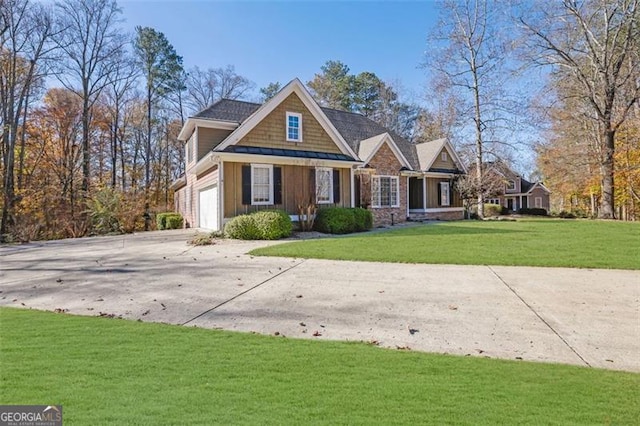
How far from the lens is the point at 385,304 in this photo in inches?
207

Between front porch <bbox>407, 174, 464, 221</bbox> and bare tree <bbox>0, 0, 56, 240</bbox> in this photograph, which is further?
front porch <bbox>407, 174, 464, 221</bbox>

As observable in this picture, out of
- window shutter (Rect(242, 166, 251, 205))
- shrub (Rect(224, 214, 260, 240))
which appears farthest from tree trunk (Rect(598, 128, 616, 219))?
shrub (Rect(224, 214, 260, 240))

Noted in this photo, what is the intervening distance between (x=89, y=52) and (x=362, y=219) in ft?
81.9

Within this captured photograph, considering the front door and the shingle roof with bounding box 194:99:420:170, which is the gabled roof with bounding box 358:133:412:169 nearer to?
the shingle roof with bounding box 194:99:420:170

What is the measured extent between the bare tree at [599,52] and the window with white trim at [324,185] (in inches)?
680

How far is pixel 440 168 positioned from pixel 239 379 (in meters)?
22.9

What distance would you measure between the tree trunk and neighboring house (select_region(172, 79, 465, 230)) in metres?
11.1

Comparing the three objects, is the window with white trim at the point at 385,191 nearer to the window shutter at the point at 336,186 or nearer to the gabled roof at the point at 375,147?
the gabled roof at the point at 375,147

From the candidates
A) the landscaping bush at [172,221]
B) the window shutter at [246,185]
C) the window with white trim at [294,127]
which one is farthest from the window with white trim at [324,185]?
the landscaping bush at [172,221]

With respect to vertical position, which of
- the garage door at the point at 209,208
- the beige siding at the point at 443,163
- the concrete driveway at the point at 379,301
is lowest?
the concrete driveway at the point at 379,301

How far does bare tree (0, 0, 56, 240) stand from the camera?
20.5 meters

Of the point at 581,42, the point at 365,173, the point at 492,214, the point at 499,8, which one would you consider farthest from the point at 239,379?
the point at 492,214

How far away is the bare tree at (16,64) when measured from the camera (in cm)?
2055

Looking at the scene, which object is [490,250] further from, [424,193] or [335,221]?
[424,193]
